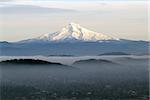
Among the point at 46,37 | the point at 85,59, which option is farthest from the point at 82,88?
the point at 46,37

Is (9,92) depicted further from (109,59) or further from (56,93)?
(109,59)

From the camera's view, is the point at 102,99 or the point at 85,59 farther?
the point at 85,59

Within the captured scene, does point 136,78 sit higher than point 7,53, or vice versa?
point 7,53

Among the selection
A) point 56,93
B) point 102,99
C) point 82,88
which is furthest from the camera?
point 82,88

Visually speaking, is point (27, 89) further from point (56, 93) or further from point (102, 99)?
point (102, 99)

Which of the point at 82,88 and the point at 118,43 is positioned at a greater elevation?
the point at 118,43

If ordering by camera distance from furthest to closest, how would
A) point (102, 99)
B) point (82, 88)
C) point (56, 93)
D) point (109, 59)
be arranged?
point (109, 59)
point (82, 88)
point (56, 93)
point (102, 99)

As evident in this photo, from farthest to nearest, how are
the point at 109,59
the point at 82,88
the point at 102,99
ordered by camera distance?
the point at 109,59 < the point at 82,88 < the point at 102,99

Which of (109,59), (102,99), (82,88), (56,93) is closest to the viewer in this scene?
(102,99)

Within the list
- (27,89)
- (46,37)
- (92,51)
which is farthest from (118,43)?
(27,89)

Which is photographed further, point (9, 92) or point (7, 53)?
point (7, 53)
